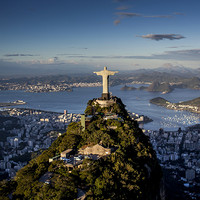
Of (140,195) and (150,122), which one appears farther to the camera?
(150,122)

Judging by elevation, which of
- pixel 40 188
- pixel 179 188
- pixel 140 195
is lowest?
pixel 179 188

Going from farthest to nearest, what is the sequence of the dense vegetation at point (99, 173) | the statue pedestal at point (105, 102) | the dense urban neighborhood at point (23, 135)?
the dense urban neighborhood at point (23, 135) → the statue pedestal at point (105, 102) → the dense vegetation at point (99, 173)

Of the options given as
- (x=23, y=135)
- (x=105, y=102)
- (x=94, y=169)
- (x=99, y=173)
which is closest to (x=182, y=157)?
(x=105, y=102)

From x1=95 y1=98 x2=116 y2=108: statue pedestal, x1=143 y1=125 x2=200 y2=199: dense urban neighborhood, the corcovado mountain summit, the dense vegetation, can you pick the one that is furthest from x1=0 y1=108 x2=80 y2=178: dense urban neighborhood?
x1=143 y1=125 x2=200 y2=199: dense urban neighborhood

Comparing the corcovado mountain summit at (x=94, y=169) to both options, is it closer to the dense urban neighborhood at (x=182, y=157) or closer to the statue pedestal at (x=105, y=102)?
the statue pedestal at (x=105, y=102)

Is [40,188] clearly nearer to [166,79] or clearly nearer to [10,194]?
[10,194]

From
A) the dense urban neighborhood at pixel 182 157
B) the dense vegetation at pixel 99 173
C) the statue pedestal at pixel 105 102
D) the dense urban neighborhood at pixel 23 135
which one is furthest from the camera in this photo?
the dense urban neighborhood at pixel 23 135

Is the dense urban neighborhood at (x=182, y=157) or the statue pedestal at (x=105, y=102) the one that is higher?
the statue pedestal at (x=105, y=102)

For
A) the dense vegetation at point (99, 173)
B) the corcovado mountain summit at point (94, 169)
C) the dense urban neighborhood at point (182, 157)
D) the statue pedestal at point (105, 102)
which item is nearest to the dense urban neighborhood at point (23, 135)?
the statue pedestal at point (105, 102)

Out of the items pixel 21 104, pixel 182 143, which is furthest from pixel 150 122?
pixel 21 104
